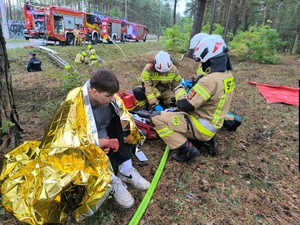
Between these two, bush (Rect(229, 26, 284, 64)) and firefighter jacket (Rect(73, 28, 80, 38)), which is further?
firefighter jacket (Rect(73, 28, 80, 38))

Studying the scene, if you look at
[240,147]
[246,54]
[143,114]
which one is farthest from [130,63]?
[246,54]

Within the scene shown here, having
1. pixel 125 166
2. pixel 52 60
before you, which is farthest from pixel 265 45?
pixel 125 166

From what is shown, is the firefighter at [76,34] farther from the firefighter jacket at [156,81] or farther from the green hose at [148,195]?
the green hose at [148,195]

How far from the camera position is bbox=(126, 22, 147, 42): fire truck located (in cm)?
2872

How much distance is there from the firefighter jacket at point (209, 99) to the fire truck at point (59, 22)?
16.6 m

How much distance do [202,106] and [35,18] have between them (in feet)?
57.5

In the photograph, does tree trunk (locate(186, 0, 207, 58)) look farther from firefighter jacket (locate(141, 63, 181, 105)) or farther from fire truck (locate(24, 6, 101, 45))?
fire truck (locate(24, 6, 101, 45))

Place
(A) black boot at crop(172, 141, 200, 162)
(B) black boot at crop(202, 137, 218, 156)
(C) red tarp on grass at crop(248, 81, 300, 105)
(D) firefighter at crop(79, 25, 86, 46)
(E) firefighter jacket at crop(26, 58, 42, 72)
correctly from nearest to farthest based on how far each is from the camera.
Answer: (A) black boot at crop(172, 141, 200, 162), (B) black boot at crop(202, 137, 218, 156), (C) red tarp on grass at crop(248, 81, 300, 105), (E) firefighter jacket at crop(26, 58, 42, 72), (D) firefighter at crop(79, 25, 86, 46)

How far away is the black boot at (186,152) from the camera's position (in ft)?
9.54

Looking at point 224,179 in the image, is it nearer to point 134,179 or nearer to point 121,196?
point 134,179

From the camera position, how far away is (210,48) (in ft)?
9.00

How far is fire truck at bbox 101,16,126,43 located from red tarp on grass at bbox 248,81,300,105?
15.8 meters

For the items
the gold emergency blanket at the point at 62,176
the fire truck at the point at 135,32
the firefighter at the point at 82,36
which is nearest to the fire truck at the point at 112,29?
the fire truck at the point at 135,32

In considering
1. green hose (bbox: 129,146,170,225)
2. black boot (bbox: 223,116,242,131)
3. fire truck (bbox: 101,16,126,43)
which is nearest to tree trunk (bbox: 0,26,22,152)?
green hose (bbox: 129,146,170,225)
